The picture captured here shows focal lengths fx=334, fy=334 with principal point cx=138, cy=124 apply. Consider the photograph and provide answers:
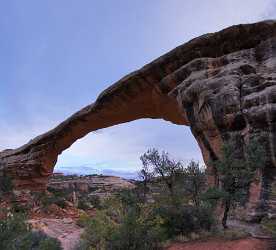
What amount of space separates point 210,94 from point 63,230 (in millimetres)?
11541

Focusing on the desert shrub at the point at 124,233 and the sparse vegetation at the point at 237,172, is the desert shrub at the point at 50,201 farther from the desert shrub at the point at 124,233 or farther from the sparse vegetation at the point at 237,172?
the sparse vegetation at the point at 237,172

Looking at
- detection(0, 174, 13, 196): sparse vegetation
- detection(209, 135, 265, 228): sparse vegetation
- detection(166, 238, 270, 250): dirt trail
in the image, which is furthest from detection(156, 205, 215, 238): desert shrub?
detection(0, 174, 13, 196): sparse vegetation

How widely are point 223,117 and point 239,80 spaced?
1814 millimetres

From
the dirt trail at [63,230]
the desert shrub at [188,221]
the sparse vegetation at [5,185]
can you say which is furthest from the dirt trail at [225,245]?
the sparse vegetation at [5,185]

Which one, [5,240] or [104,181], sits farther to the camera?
[104,181]

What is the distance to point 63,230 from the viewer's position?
19.4m

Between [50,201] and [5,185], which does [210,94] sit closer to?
[50,201]

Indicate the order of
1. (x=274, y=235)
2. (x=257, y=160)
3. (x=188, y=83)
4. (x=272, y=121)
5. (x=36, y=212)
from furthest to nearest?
(x=36, y=212)
(x=188, y=83)
(x=272, y=121)
(x=257, y=160)
(x=274, y=235)

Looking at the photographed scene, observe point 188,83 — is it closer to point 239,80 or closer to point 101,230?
point 239,80

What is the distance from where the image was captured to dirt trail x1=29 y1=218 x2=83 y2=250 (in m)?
16.6

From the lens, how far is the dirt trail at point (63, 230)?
1665cm

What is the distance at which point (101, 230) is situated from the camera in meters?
10.9

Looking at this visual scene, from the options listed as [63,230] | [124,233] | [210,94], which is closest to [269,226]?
[124,233]

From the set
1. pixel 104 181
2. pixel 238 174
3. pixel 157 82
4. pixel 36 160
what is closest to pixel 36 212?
pixel 36 160
